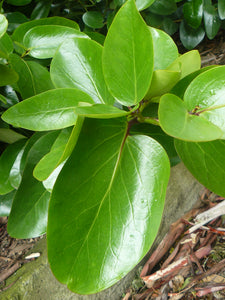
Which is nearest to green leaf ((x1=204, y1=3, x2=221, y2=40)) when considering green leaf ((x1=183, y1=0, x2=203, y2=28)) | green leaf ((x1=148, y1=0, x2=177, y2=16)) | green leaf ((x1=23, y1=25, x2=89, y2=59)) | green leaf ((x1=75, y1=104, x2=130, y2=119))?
green leaf ((x1=183, y1=0, x2=203, y2=28))

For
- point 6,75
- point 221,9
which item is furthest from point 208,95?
point 221,9

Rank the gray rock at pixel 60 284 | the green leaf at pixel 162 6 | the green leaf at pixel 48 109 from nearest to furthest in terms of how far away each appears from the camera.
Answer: the green leaf at pixel 48 109 < the gray rock at pixel 60 284 < the green leaf at pixel 162 6

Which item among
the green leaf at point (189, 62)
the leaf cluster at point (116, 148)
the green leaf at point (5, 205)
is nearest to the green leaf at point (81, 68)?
the leaf cluster at point (116, 148)

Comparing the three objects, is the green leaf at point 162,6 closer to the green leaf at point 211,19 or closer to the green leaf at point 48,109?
the green leaf at point 211,19

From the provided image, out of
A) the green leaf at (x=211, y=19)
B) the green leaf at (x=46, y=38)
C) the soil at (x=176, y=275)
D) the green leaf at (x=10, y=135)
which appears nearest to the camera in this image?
the green leaf at (x=46, y=38)

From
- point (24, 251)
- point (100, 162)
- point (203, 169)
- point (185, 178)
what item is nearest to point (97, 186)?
point (100, 162)

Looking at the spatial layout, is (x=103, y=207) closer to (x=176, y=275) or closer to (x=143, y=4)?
(x=143, y=4)

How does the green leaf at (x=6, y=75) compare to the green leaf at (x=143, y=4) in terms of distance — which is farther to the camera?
the green leaf at (x=143, y=4)
